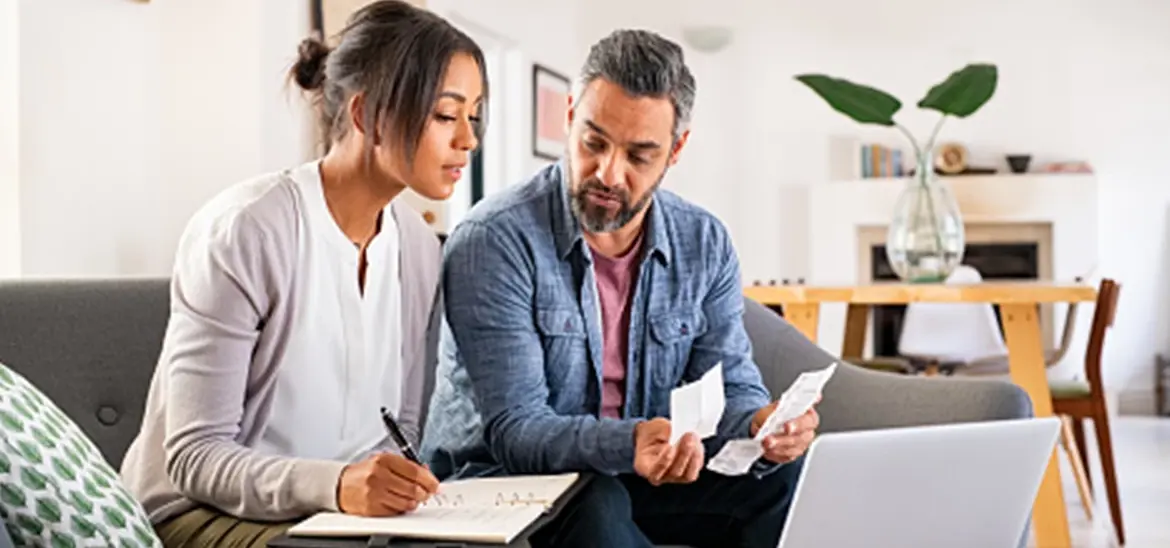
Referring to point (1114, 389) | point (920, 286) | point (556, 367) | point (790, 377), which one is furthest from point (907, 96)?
point (556, 367)

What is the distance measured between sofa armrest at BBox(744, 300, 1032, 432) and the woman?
743 mm

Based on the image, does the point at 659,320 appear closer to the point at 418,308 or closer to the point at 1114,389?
the point at 418,308

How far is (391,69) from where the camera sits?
1646 millimetres

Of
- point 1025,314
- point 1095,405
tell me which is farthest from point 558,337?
point 1095,405

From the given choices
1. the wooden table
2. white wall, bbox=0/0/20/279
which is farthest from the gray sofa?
white wall, bbox=0/0/20/279

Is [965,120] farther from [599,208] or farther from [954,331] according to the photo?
[599,208]

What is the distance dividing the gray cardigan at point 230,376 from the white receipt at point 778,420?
521 mm

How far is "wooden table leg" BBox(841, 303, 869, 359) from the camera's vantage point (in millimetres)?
4469

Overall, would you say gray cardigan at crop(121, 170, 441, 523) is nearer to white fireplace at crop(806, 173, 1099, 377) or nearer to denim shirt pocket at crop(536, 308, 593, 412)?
denim shirt pocket at crop(536, 308, 593, 412)

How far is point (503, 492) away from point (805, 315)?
2476mm

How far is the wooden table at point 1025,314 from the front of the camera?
10.9 ft

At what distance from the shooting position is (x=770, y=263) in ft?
26.2

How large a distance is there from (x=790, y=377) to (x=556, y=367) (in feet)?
1.89

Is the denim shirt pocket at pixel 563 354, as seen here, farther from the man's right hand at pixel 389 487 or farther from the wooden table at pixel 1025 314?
the wooden table at pixel 1025 314
